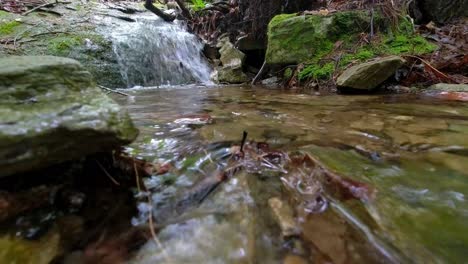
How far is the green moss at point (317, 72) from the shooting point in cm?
466

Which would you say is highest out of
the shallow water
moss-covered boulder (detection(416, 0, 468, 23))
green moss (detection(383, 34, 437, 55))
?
moss-covered boulder (detection(416, 0, 468, 23))

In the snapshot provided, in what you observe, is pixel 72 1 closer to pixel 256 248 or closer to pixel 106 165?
pixel 106 165

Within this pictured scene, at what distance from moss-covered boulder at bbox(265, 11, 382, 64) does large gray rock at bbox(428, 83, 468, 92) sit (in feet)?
5.54

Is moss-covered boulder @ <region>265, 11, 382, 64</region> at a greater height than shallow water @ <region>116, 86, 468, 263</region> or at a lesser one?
greater

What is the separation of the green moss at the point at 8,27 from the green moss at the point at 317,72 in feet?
16.3

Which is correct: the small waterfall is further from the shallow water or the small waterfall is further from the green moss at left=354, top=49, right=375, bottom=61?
the shallow water

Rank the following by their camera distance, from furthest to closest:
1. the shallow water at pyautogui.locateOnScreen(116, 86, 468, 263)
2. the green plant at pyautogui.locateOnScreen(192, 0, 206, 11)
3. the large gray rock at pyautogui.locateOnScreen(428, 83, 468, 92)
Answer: the green plant at pyautogui.locateOnScreen(192, 0, 206, 11)
the large gray rock at pyautogui.locateOnScreen(428, 83, 468, 92)
the shallow water at pyautogui.locateOnScreen(116, 86, 468, 263)

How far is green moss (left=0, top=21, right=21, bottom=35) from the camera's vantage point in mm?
5653

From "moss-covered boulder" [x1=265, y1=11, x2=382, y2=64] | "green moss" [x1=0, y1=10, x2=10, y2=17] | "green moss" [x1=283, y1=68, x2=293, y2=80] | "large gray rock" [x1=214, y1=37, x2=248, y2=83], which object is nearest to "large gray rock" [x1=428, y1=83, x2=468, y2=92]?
"moss-covered boulder" [x1=265, y1=11, x2=382, y2=64]

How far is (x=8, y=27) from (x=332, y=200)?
21.6 ft

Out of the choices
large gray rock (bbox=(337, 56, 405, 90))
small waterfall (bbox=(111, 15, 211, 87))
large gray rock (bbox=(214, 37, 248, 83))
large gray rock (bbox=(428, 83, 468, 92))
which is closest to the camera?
large gray rock (bbox=(428, 83, 468, 92))

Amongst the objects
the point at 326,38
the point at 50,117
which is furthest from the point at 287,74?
the point at 50,117

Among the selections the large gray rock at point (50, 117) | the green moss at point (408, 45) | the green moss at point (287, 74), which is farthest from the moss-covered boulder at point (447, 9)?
the large gray rock at point (50, 117)

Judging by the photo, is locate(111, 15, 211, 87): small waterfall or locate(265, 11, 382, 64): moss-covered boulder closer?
locate(265, 11, 382, 64): moss-covered boulder
